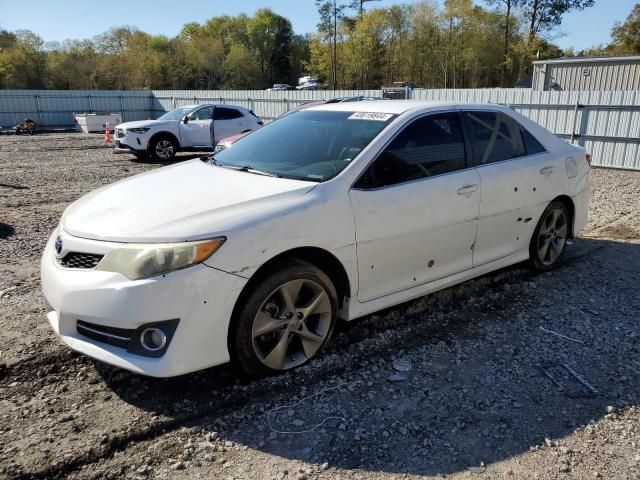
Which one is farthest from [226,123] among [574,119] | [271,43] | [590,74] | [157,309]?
[271,43]

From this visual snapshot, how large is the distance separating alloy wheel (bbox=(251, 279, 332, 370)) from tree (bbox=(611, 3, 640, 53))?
51453mm

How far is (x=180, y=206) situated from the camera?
3191mm

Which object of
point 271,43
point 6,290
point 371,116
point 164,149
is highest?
point 271,43

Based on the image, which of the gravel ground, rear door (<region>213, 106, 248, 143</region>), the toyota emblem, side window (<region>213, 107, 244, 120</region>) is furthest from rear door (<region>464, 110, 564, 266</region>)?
side window (<region>213, 107, 244, 120</region>)

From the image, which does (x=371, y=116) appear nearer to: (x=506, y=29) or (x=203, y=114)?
(x=203, y=114)

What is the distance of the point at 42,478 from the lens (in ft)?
8.13

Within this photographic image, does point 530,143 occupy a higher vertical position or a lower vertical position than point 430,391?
higher

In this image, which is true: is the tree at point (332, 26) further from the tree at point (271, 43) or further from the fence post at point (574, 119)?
the fence post at point (574, 119)

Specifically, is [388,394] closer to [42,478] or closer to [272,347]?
[272,347]

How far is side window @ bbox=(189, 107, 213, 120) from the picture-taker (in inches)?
606

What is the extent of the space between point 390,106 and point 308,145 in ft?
2.56

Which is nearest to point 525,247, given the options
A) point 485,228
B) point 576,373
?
point 485,228

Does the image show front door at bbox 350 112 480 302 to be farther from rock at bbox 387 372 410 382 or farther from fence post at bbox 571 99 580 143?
fence post at bbox 571 99 580 143

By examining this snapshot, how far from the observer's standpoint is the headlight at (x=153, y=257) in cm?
276
